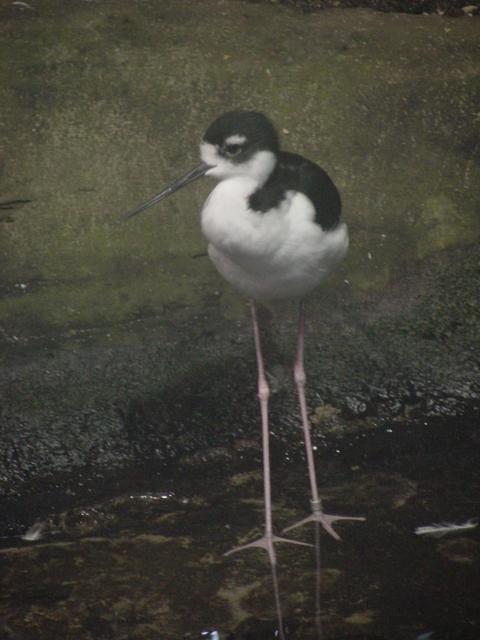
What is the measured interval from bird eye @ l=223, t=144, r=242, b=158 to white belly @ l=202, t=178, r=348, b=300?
0.08 m

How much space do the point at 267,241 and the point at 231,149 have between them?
30 cm

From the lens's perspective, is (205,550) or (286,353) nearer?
(205,550)

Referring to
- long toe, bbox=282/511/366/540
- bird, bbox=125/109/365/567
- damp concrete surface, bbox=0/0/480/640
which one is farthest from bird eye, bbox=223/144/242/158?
long toe, bbox=282/511/366/540

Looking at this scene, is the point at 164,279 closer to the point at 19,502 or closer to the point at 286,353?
the point at 286,353

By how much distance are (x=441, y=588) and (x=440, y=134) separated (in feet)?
7.30

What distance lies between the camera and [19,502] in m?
3.57

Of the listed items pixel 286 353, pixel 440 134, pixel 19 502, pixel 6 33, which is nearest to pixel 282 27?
pixel 440 134

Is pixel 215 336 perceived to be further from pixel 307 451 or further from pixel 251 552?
pixel 251 552

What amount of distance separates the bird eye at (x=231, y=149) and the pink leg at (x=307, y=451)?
0.76 metres

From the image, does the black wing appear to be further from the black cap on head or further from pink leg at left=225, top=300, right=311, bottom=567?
pink leg at left=225, top=300, right=311, bottom=567

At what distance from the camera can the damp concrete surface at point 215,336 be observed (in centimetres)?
324

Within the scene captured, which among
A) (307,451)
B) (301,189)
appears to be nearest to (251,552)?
(307,451)

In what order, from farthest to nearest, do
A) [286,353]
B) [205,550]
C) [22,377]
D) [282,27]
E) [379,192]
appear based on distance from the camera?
[282,27] → [379,192] → [286,353] → [22,377] → [205,550]

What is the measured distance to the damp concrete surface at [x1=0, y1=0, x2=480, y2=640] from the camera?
324 centimetres
